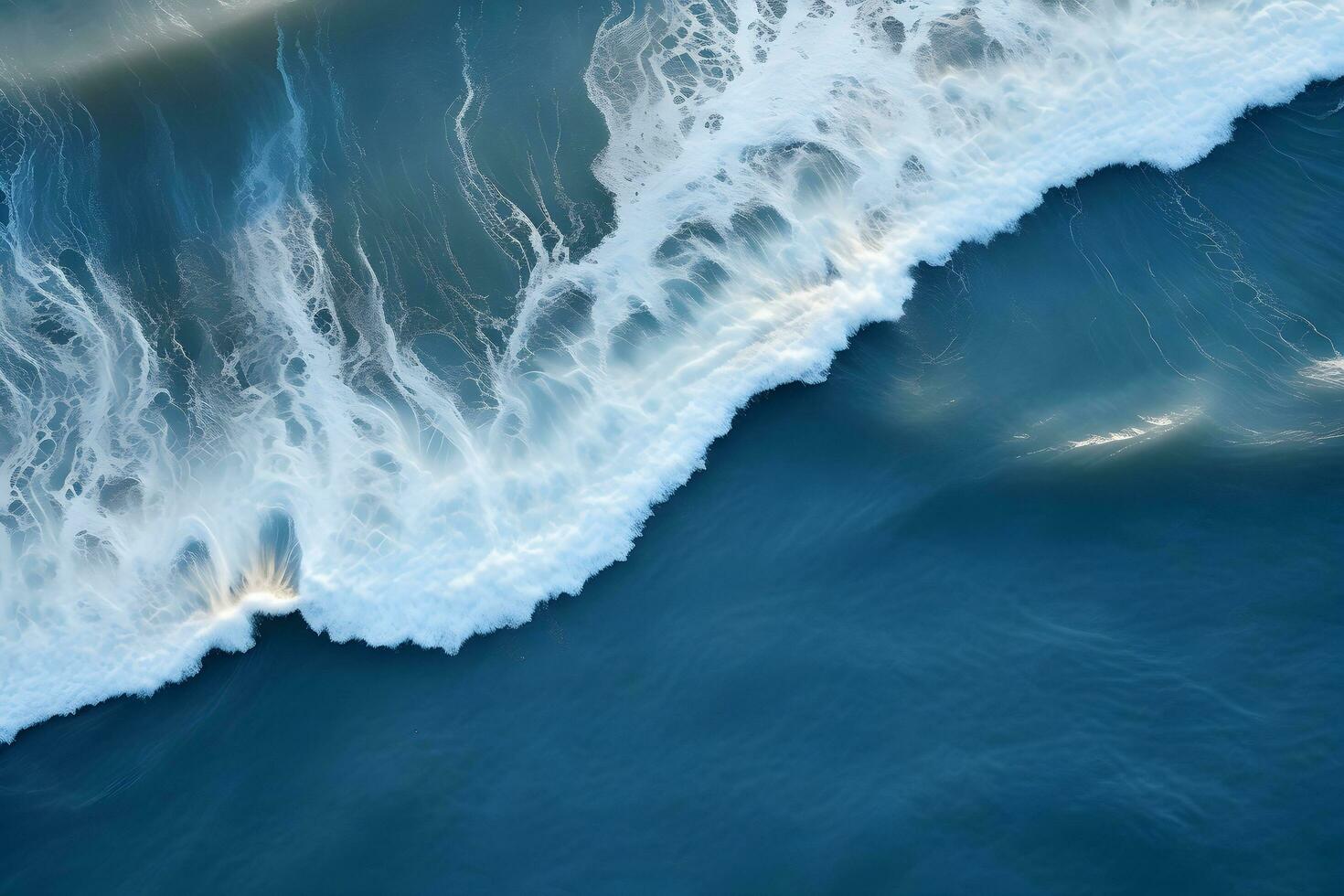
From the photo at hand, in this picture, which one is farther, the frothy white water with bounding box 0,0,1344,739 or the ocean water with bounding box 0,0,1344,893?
the frothy white water with bounding box 0,0,1344,739

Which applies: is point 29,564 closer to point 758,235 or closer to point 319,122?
point 319,122

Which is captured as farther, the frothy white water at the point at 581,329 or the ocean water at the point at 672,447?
the frothy white water at the point at 581,329

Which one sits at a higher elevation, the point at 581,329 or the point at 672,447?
→ the point at 581,329

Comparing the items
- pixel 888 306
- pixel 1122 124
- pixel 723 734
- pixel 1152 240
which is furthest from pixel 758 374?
pixel 1122 124

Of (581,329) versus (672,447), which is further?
(581,329)
